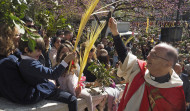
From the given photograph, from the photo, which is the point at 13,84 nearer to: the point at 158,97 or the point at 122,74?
the point at 122,74

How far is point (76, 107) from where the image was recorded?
263 cm

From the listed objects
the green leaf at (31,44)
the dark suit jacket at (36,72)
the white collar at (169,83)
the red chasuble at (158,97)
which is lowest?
the red chasuble at (158,97)

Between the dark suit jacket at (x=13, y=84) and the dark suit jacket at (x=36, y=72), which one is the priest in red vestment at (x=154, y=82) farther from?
the dark suit jacket at (x=13, y=84)

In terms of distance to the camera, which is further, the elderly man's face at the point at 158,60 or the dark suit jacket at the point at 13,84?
the dark suit jacket at the point at 13,84

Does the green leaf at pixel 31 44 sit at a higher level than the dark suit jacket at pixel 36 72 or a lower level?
higher

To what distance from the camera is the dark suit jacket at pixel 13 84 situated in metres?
2.20

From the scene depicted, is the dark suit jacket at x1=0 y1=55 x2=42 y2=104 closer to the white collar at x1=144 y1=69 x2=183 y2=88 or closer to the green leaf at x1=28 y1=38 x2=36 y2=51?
the green leaf at x1=28 y1=38 x2=36 y2=51

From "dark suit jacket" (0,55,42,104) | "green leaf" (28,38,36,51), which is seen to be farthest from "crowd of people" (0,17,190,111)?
"green leaf" (28,38,36,51)

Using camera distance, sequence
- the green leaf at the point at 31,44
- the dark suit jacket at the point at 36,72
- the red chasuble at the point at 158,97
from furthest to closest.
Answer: the dark suit jacket at the point at 36,72, the red chasuble at the point at 158,97, the green leaf at the point at 31,44

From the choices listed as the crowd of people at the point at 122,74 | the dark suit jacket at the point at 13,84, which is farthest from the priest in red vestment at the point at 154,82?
the dark suit jacket at the point at 13,84

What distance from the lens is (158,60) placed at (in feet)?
6.65

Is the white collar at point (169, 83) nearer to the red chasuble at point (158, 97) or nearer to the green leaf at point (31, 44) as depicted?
the red chasuble at point (158, 97)

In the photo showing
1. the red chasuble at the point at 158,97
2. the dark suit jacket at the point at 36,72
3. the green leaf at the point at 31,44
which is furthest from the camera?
the dark suit jacket at the point at 36,72

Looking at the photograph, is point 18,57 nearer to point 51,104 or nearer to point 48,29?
point 51,104
